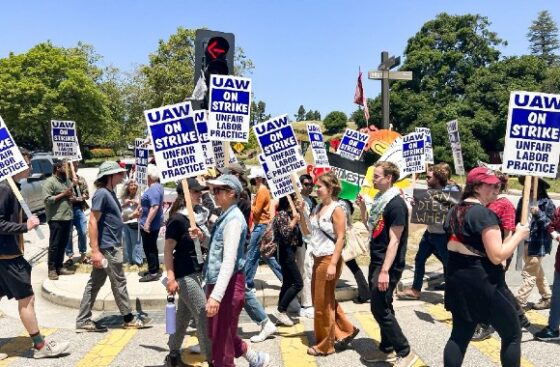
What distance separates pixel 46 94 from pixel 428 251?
1906 inches

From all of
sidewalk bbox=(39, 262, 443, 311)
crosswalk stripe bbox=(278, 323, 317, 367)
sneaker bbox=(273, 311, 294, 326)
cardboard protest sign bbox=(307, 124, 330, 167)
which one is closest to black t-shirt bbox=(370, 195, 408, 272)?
crosswalk stripe bbox=(278, 323, 317, 367)

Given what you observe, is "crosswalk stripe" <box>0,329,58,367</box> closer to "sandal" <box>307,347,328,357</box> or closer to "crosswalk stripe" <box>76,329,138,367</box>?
"crosswalk stripe" <box>76,329,138,367</box>

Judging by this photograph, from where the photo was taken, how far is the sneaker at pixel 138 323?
20.0ft

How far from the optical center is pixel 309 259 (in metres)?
6.39

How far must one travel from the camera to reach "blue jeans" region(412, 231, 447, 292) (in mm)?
7141

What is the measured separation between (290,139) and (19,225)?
310 cm

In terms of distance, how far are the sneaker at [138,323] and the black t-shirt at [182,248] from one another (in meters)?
2.05

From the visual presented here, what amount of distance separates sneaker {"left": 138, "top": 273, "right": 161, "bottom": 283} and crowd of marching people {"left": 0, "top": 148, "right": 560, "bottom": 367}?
0.02m

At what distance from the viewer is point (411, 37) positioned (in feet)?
157

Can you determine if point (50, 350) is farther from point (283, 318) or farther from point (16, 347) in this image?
point (283, 318)

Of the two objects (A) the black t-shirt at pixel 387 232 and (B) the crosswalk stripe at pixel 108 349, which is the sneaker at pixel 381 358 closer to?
(A) the black t-shirt at pixel 387 232

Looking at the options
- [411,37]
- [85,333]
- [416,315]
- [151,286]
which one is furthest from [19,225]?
[411,37]

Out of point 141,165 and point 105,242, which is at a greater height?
point 141,165

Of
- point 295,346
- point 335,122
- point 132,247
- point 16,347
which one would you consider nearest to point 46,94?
point 335,122
